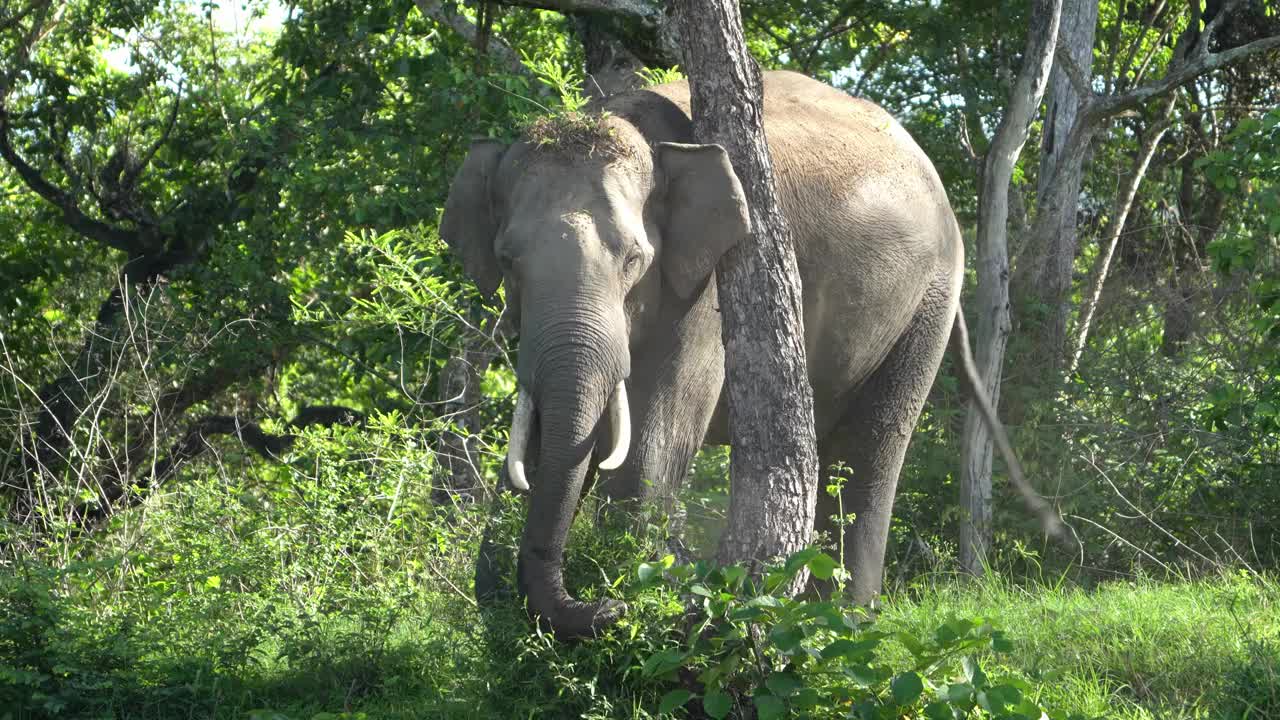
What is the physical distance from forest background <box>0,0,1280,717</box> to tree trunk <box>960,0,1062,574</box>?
1.5 inches

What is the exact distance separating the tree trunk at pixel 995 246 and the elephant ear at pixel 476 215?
376cm

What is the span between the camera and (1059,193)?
32.9 feet

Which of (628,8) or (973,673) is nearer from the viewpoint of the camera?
(973,673)

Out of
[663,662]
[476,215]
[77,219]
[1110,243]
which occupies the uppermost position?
[1110,243]

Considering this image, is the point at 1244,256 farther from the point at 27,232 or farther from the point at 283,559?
the point at 27,232

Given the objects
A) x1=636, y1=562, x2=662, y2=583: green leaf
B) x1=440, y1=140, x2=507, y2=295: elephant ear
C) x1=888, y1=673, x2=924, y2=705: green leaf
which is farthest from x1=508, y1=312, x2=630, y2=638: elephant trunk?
x1=888, y1=673, x2=924, y2=705: green leaf

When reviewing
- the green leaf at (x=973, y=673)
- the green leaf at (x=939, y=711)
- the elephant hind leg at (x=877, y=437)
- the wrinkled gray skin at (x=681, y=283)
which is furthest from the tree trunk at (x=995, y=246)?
the green leaf at (x=939, y=711)

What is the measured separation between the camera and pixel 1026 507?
30.1ft

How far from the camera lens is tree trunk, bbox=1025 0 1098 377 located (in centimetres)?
997

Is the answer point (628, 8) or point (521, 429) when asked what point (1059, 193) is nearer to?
point (628, 8)

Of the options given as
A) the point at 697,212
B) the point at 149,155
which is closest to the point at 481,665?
the point at 697,212

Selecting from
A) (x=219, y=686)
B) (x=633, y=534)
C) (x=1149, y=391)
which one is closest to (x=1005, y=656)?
(x=633, y=534)

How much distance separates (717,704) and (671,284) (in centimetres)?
203

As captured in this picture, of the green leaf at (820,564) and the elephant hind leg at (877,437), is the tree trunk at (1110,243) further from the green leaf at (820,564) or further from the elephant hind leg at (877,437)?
the green leaf at (820,564)
